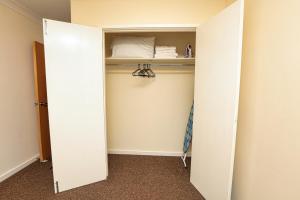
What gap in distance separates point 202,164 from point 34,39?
3162 millimetres

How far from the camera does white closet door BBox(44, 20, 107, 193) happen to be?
1.76 meters

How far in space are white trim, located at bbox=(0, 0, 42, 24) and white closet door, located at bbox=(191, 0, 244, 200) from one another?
2.50 meters

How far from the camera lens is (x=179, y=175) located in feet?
7.65

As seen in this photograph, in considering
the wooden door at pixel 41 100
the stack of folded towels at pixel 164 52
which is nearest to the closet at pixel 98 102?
the stack of folded towels at pixel 164 52

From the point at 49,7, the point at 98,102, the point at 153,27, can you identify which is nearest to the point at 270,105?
the point at 153,27

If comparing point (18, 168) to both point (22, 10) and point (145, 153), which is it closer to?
point (145, 153)

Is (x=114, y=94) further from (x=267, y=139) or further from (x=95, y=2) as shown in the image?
(x=267, y=139)

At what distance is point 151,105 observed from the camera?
2861 mm

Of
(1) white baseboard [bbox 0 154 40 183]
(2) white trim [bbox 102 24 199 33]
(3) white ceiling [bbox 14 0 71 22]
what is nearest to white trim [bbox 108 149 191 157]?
(1) white baseboard [bbox 0 154 40 183]

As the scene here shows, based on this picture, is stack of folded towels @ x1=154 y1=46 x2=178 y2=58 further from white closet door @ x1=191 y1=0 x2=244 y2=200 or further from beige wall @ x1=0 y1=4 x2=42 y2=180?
beige wall @ x1=0 y1=4 x2=42 y2=180

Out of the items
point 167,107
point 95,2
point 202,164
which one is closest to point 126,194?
point 202,164

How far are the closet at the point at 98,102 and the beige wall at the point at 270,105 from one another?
0.50 feet

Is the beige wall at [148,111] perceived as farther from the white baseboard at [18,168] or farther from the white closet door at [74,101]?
the white baseboard at [18,168]

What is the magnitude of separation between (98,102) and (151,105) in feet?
3.58
